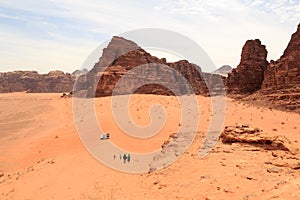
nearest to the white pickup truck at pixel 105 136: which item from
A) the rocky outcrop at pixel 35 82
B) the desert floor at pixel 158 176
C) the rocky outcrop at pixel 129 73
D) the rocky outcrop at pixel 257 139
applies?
the desert floor at pixel 158 176

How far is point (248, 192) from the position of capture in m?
6.94

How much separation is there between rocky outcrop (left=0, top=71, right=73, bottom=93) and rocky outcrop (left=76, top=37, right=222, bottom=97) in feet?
129

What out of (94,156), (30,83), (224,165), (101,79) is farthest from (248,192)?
(30,83)

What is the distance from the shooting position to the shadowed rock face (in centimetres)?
3247

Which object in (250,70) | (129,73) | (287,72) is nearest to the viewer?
(287,72)

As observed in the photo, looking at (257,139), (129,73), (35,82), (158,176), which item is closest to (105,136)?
(158,176)

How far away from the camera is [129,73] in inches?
1528

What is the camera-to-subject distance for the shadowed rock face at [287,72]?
32466 mm

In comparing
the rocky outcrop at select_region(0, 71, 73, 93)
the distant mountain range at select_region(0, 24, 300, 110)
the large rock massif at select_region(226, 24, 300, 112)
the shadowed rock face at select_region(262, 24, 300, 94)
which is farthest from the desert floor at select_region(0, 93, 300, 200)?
the rocky outcrop at select_region(0, 71, 73, 93)

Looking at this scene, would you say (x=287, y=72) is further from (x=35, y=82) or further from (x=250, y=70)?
(x=35, y=82)

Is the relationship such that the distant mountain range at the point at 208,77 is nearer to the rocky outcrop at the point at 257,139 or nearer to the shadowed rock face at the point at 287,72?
the shadowed rock face at the point at 287,72

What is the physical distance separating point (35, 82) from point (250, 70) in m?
65.4

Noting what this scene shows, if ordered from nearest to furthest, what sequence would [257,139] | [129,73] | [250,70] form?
[257,139] < [129,73] < [250,70]

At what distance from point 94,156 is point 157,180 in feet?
15.5
